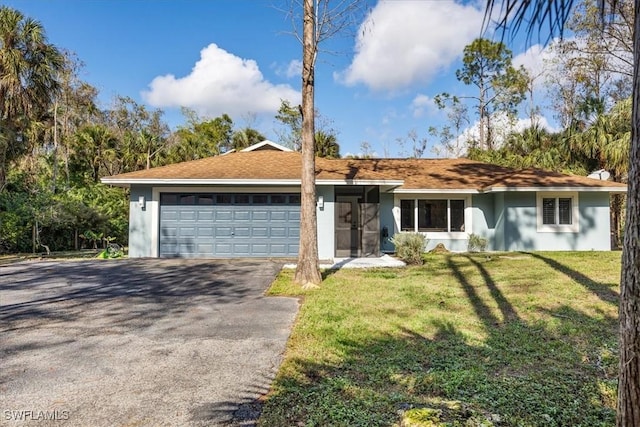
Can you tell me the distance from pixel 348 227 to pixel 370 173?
6.96 ft

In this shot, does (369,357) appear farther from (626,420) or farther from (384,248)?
(384,248)

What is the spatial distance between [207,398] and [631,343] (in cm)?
292

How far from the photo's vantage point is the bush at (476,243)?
45.9ft

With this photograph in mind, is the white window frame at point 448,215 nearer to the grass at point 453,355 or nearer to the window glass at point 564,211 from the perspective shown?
the window glass at point 564,211

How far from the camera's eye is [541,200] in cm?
1385

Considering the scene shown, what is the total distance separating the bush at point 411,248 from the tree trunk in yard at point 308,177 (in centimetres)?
411

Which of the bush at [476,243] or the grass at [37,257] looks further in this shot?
the bush at [476,243]

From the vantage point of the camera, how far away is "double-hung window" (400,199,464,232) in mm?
14758

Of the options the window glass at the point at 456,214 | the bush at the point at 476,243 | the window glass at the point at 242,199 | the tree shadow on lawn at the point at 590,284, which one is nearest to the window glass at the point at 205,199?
the window glass at the point at 242,199

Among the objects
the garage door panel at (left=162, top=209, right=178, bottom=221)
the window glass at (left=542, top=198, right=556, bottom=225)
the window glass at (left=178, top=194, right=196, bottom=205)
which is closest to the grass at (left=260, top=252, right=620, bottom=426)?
the window glass at (left=542, top=198, right=556, bottom=225)

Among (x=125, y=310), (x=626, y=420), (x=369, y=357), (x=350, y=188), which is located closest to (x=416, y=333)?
(x=369, y=357)

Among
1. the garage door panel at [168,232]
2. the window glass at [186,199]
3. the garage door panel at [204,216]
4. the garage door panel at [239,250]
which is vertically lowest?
the garage door panel at [239,250]

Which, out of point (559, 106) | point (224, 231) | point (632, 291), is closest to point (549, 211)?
point (224, 231)

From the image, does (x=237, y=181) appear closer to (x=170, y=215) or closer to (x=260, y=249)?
(x=260, y=249)
